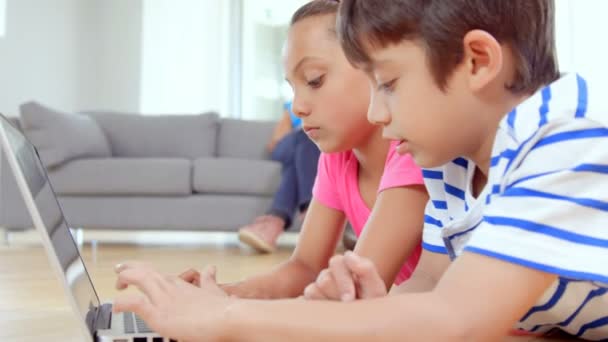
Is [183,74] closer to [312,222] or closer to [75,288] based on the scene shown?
[312,222]

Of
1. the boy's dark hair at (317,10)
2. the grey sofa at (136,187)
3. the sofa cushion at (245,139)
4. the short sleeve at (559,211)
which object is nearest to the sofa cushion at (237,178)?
the grey sofa at (136,187)

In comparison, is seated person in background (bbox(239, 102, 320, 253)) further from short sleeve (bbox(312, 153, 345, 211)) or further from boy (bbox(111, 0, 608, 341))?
boy (bbox(111, 0, 608, 341))

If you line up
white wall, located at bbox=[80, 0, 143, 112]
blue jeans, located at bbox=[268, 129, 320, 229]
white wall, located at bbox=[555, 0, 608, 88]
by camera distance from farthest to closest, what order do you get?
white wall, located at bbox=[80, 0, 143, 112] → white wall, located at bbox=[555, 0, 608, 88] → blue jeans, located at bbox=[268, 129, 320, 229]

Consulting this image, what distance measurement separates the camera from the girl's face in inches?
43.1

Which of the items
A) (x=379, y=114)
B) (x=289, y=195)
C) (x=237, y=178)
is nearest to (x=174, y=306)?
(x=379, y=114)

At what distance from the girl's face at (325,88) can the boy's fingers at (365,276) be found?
1.46ft

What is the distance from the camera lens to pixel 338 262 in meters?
0.68

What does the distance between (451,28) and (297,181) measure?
268 centimetres

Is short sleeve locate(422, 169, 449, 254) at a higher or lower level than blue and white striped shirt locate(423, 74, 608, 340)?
lower

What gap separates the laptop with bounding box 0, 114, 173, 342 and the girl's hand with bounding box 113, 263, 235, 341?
0.18ft

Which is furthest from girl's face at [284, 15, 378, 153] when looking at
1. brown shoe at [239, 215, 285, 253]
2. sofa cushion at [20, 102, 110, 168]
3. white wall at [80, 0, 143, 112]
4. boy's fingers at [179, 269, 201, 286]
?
white wall at [80, 0, 143, 112]

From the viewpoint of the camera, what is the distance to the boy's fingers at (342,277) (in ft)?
2.21

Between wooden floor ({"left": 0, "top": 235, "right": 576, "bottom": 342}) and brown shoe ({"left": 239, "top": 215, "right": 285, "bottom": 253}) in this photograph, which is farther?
brown shoe ({"left": 239, "top": 215, "right": 285, "bottom": 253})

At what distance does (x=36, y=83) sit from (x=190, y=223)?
106 inches
